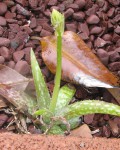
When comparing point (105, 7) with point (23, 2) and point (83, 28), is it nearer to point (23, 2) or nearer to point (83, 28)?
point (83, 28)

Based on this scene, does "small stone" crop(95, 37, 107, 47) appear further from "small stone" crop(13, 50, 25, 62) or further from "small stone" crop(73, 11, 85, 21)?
"small stone" crop(13, 50, 25, 62)

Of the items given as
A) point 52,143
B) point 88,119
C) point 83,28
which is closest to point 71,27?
point 83,28

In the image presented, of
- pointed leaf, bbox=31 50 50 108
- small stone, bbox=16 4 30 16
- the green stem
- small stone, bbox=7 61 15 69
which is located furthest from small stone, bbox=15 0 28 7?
the green stem

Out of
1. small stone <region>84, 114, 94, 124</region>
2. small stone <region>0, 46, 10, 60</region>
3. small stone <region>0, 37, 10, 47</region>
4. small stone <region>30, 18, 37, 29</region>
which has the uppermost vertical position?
small stone <region>30, 18, 37, 29</region>

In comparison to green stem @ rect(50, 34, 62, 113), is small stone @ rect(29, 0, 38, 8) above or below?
above

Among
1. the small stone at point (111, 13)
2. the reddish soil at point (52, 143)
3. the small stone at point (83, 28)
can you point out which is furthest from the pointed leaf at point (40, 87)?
the small stone at point (111, 13)

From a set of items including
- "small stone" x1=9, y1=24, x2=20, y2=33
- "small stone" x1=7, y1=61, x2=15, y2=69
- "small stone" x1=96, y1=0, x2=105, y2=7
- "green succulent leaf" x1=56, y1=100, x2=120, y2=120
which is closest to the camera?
"green succulent leaf" x1=56, y1=100, x2=120, y2=120
